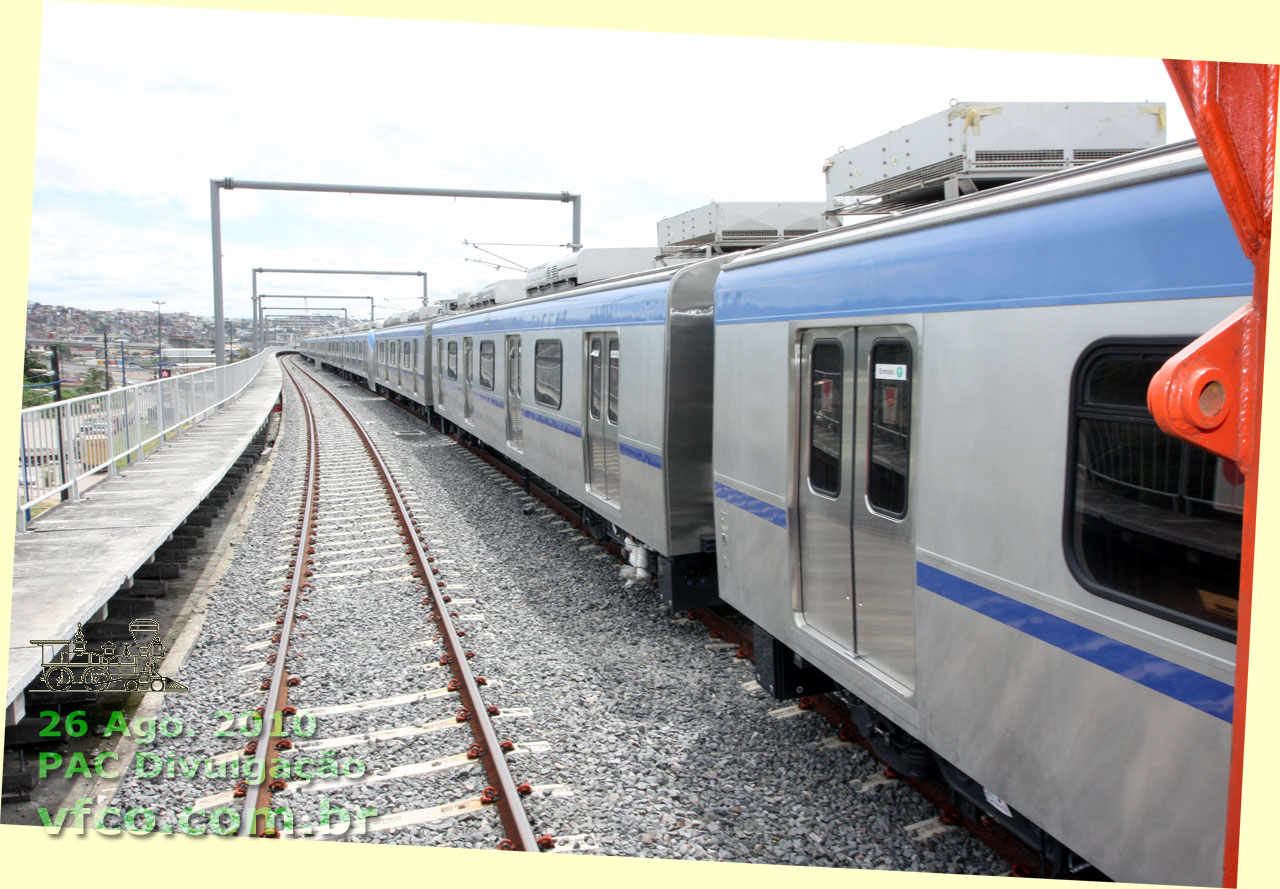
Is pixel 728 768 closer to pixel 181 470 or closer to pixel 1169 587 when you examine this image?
pixel 1169 587

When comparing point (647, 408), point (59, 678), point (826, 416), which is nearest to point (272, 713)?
point (59, 678)

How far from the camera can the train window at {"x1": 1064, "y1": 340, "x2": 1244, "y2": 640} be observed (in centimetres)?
245

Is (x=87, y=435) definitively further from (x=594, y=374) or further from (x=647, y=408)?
(x=647, y=408)

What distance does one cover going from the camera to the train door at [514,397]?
12.0m

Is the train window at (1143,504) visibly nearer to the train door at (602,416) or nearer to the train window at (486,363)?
the train door at (602,416)

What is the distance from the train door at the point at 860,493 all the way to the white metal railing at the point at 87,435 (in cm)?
562

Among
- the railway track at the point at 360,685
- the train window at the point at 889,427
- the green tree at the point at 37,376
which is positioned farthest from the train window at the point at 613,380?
the green tree at the point at 37,376

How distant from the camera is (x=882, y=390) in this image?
3979 millimetres

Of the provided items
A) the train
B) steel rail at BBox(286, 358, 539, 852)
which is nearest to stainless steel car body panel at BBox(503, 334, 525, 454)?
steel rail at BBox(286, 358, 539, 852)

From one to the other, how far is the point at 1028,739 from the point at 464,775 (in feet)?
9.96

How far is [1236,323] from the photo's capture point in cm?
177

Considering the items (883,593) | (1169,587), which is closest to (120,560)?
(883,593)

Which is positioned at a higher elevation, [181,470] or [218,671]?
[181,470]

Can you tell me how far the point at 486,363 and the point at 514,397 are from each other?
7.41ft
